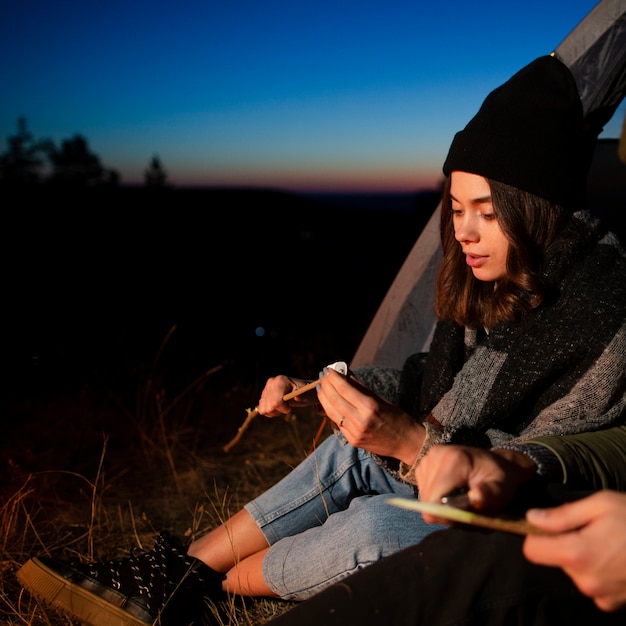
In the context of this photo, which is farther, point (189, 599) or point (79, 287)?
point (79, 287)

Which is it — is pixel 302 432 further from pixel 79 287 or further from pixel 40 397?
pixel 79 287

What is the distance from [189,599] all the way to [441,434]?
83 centimetres

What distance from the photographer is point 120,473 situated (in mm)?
2635

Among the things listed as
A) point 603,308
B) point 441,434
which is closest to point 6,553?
point 441,434

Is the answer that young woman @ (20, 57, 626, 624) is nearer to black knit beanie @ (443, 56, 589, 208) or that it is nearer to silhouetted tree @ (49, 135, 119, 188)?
black knit beanie @ (443, 56, 589, 208)

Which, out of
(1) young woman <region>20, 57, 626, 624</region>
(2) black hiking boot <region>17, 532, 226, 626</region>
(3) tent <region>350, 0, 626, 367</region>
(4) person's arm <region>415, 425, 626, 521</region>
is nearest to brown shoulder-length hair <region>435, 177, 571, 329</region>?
(1) young woman <region>20, 57, 626, 624</region>

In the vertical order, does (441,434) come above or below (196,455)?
above

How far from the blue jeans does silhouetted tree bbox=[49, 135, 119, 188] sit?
13228 millimetres

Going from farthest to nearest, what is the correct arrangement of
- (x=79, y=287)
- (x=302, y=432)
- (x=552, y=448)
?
(x=79, y=287)
(x=302, y=432)
(x=552, y=448)

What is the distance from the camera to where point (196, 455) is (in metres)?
3.15

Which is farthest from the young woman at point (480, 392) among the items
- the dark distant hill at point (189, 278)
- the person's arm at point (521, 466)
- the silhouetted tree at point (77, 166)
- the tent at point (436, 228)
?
the silhouetted tree at point (77, 166)

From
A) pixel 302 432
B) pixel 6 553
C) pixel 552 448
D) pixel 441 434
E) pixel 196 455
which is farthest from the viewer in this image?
pixel 302 432

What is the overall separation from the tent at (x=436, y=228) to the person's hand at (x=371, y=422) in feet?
3.69

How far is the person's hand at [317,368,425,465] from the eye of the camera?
56.7 inches
